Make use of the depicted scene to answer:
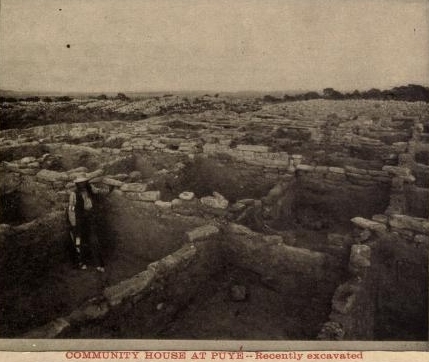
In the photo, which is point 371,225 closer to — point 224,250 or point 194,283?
point 224,250

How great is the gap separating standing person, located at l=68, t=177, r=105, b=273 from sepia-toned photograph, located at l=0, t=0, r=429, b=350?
0.03m

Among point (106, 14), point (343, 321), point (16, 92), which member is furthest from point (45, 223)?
point (343, 321)

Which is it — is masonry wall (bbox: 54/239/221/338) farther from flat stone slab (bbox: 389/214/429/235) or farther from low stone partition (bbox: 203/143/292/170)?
low stone partition (bbox: 203/143/292/170)

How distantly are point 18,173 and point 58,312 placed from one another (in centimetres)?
423

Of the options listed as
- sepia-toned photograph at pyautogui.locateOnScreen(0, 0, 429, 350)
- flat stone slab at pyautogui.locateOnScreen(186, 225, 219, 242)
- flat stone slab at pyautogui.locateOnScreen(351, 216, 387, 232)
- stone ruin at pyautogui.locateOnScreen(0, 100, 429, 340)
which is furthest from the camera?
flat stone slab at pyautogui.locateOnScreen(351, 216, 387, 232)

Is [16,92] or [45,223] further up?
[16,92]

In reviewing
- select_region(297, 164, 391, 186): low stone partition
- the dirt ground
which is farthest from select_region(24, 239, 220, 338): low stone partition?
select_region(297, 164, 391, 186): low stone partition

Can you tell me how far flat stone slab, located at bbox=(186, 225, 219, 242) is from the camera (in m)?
5.51

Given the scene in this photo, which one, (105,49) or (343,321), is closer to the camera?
(343,321)

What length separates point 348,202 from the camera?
8.16 meters

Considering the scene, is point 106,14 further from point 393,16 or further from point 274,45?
point 393,16

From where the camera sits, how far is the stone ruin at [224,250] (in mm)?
4719
